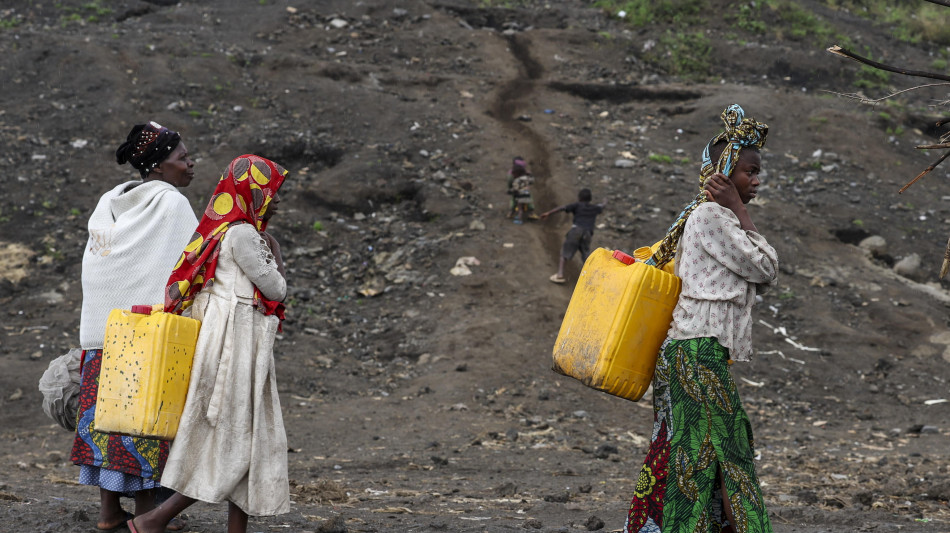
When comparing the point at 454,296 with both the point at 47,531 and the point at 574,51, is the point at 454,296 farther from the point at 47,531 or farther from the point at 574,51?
the point at 574,51

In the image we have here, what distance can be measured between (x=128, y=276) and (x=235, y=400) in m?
0.84

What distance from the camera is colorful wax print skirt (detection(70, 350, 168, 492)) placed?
3.57 metres

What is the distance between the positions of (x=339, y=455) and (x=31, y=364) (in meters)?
3.47

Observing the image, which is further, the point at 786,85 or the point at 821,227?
the point at 786,85

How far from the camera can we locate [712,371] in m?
3.16

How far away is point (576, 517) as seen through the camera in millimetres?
4582

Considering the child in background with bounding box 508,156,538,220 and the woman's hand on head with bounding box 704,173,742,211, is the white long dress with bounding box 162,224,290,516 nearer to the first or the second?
the woman's hand on head with bounding box 704,173,742,211

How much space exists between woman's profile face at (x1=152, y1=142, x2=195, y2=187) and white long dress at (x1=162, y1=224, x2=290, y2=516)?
0.69 meters

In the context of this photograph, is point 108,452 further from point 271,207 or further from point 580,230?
point 580,230

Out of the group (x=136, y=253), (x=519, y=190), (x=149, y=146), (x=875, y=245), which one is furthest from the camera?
(x=875, y=245)

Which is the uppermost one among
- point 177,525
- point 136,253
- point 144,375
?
point 136,253

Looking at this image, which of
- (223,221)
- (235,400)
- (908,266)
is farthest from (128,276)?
(908,266)

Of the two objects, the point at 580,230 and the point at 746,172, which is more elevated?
the point at 746,172

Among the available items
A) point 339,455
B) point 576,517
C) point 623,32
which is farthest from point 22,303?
point 623,32
